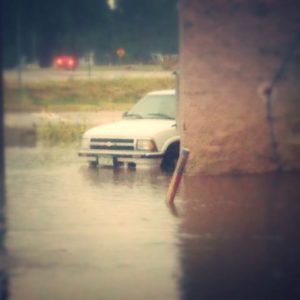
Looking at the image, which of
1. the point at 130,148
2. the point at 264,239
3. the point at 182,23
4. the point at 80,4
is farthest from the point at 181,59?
the point at 264,239

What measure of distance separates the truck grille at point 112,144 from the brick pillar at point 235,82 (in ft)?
3.93

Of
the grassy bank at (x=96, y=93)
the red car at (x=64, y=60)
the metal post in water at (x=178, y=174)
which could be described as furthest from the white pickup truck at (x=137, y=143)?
the grassy bank at (x=96, y=93)

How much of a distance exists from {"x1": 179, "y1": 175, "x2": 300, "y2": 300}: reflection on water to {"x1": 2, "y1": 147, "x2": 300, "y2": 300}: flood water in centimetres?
1

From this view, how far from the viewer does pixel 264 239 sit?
1055 centimetres

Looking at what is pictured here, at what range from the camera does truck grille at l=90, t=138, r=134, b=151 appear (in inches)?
678

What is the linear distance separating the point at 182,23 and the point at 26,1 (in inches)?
211

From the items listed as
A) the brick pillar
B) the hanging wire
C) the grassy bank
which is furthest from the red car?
the grassy bank

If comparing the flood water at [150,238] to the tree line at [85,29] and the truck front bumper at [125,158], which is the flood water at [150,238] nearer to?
the truck front bumper at [125,158]

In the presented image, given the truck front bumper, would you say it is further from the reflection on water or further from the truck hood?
the reflection on water

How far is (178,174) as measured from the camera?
43.4 ft

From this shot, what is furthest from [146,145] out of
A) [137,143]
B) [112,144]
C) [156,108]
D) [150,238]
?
[150,238]

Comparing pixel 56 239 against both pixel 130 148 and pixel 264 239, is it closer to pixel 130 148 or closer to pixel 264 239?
pixel 264 239

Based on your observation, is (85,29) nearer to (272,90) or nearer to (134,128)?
(134,128)

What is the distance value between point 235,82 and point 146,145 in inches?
83.2
